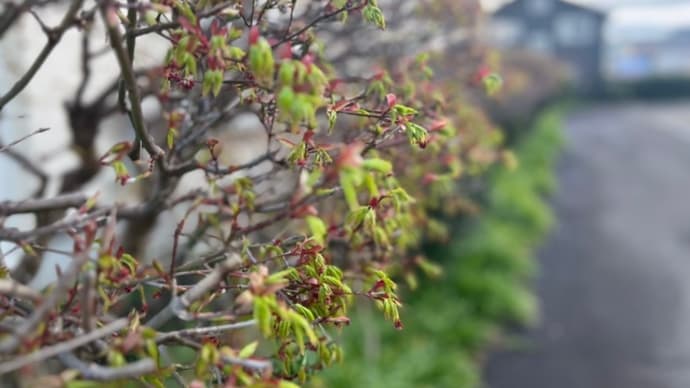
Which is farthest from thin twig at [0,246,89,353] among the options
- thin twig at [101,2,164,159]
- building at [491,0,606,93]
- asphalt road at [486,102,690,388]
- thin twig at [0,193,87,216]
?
building at [491,0,606,93]

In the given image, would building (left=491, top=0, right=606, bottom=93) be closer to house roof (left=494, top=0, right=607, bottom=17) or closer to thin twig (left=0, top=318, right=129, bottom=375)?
house roof (left=494, top=0, right=607, bottom=17)

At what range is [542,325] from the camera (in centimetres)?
782

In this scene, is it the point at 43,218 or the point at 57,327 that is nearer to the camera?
the point at 57,327

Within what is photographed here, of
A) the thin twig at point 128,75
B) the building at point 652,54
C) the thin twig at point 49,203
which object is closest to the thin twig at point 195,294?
the thin twig at point 128,75

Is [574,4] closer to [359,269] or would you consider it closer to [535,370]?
[535,370]

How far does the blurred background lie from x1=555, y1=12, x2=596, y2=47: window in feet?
58.2

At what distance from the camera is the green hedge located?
621 cm

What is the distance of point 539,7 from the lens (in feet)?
115

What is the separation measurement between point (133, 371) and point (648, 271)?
906cm

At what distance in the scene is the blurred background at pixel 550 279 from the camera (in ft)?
21.7

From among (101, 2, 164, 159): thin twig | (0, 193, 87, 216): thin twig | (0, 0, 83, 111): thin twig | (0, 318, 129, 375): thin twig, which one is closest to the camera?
(0, 318, 129, 375): thin twig

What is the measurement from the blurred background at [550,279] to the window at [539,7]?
661 inches

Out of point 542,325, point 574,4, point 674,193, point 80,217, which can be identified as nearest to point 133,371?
point 80,217

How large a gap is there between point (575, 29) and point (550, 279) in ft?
98.1
